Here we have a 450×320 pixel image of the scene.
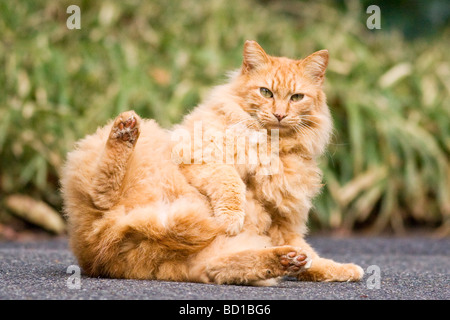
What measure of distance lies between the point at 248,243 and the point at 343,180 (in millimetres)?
3571

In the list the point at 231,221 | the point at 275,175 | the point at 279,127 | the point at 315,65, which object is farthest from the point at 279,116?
the point at 231,221

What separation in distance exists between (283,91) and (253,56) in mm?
252

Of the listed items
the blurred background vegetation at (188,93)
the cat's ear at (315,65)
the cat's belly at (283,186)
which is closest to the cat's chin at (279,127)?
the cat's belly at (283,186)

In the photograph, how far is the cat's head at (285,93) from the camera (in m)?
3.03

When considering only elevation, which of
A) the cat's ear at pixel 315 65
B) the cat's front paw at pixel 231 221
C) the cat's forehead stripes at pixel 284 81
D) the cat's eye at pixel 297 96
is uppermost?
the cat's ear at pixel 315 65

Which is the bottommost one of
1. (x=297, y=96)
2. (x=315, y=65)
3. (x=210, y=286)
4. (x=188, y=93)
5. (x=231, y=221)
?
(x=210, y=286)

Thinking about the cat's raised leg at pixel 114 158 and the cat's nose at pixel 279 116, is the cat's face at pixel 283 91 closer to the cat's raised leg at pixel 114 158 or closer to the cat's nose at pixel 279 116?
the cat's nose at pixel 279 116

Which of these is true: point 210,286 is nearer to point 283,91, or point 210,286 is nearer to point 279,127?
point 279,127

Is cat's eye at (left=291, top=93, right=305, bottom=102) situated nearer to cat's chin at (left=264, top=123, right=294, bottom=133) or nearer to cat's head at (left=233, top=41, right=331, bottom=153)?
cat's head at (left=233, top=41, right=331, bottom=153)

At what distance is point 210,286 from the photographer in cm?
254
